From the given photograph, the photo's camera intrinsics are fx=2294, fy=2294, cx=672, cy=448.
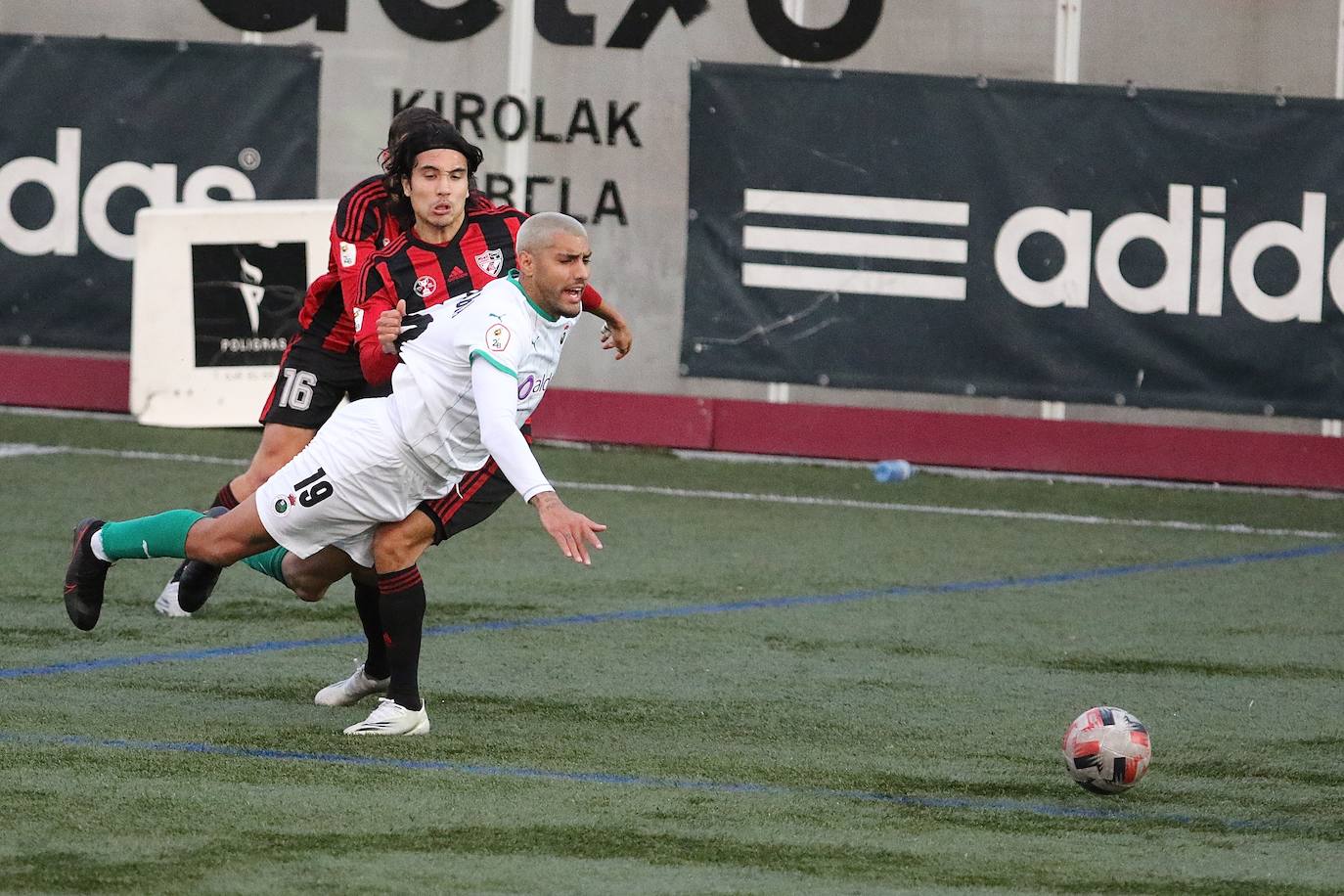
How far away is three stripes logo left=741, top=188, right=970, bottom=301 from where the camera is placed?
12.6 meters

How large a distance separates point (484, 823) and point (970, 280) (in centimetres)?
768

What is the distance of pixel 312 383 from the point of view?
793cm

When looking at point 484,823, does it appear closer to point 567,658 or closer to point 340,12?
point 567,658

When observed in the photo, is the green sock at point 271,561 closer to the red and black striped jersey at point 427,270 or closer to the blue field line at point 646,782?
the red and black striped jersey at point 427,270

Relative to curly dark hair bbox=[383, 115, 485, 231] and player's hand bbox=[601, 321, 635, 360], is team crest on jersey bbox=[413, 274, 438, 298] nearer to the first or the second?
curly dark hair bbox=[383, 115, 485, 231]

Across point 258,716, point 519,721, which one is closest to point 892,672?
point 519,721

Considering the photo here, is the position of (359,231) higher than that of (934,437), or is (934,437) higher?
(359,231)

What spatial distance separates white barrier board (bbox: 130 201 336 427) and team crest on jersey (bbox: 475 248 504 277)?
5605 mm

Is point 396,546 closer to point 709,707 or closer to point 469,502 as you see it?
point 469,502

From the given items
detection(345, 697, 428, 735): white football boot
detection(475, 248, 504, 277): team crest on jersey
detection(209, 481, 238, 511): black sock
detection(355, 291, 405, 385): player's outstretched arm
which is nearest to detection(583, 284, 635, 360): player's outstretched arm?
detection(475, 248, 504, 277): team crest on jersey

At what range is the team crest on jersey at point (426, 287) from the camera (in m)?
7.19

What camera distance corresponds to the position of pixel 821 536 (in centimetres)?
1058

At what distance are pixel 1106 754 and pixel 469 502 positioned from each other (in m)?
1.92

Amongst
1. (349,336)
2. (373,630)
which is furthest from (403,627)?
(349,336)
